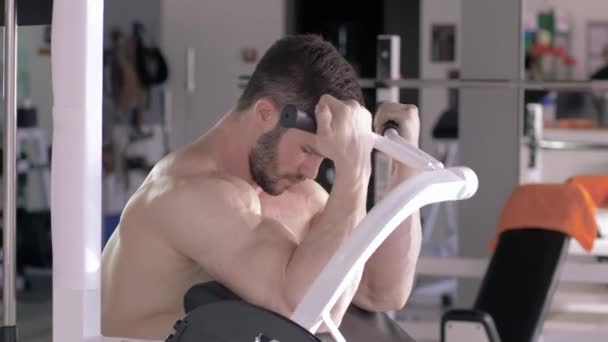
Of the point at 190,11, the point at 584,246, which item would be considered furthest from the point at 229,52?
the point at 584,246

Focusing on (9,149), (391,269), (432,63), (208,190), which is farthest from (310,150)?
(432,63)

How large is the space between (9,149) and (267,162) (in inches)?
20.3

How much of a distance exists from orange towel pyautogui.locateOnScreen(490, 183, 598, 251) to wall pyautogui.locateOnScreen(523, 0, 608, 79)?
4309 millimetres

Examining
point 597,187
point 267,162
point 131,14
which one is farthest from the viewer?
point 131,14

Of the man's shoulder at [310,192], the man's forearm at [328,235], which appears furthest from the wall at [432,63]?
the man's forearm at [328,235]

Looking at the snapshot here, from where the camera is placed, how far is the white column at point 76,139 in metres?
1.36

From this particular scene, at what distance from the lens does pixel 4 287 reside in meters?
1.54

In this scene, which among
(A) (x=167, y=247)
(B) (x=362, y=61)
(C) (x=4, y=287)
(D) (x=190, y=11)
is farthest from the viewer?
(B) (x=362, y=61)

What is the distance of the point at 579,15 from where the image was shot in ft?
25.3

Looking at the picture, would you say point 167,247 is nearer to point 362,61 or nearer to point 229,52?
point 229,52

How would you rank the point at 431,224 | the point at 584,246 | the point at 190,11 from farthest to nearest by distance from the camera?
the point at 190,11, the point at 431,224, the point at 584,246

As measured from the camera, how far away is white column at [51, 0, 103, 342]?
4.45ft

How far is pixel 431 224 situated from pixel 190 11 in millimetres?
2751

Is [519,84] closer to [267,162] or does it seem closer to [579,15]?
[267,162]
